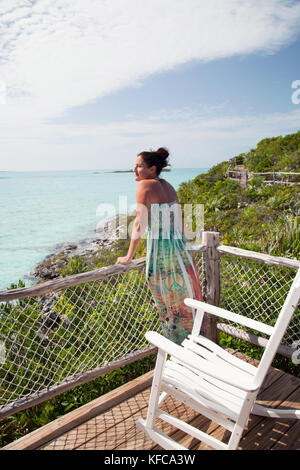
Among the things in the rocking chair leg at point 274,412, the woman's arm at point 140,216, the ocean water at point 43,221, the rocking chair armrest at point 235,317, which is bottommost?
the ocean water at point 43,221

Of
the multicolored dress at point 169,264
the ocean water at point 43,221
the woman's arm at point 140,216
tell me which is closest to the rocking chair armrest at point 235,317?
the multicolored dress at point 169,264

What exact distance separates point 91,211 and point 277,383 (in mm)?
43934

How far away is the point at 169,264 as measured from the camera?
1.97 metres

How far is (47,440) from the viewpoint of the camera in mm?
1704

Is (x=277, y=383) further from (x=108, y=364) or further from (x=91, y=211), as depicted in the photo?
(x=91, y=211)

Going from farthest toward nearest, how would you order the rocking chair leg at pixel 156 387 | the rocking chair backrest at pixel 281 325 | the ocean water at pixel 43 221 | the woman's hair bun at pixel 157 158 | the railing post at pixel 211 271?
the ocean water at pixel 43 221
the railing post at pixel 211 271
the woman's hair bun at pixel 157 158
the rocking chair leg at pixel 156 387
the rocking chair backrest at pixel 281 325

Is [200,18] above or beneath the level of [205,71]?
beneath

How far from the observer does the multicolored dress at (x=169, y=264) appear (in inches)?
76.4

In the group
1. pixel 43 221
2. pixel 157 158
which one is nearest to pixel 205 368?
pixel 157 158

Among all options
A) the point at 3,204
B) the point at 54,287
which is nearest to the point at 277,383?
the point at 54,287

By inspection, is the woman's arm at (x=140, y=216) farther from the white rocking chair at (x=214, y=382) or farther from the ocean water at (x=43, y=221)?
the ocean water at (x=43, y=221)

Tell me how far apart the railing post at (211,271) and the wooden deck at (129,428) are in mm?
707

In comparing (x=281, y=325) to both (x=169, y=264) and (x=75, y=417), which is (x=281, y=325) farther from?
(x=75, y=417)

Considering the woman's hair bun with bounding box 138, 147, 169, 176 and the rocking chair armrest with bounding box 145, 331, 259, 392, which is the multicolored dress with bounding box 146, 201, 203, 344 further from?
the rocking chair armrest with bounding box 145, 331, 259, 392
